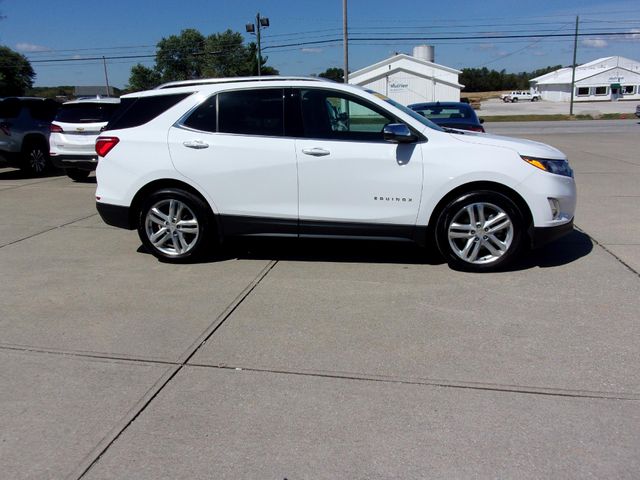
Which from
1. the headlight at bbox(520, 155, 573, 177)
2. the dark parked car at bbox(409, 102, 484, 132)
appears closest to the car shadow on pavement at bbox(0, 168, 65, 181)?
the dark parked car at bbox(409, 102, 484, 132)

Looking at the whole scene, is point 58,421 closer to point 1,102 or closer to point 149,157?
point 149,157

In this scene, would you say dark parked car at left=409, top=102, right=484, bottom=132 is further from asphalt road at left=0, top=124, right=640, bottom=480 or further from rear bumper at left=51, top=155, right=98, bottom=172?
rear bumper at left=51, top=155, right=98, bottom=172

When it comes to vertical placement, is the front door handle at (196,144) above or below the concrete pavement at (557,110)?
below

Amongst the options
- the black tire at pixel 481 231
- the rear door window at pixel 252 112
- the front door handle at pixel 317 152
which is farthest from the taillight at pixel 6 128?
the black tire at pixel 481 231

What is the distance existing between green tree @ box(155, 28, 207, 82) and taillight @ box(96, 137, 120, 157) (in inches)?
3930

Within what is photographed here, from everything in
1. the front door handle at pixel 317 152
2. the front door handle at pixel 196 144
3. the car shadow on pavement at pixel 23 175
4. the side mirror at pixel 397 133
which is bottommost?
the car shadow on pavement at pixel 23 175

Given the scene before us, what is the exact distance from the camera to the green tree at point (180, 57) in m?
100

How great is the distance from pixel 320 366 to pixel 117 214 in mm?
3321

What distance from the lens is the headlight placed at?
5277mm

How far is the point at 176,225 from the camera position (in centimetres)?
582

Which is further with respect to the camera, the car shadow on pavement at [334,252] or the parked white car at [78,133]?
the parked white car at [78,133]

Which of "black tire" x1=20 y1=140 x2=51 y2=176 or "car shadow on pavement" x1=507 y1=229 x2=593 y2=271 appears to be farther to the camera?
"black tire" x1=20 y1=140 x2=51 y2=176

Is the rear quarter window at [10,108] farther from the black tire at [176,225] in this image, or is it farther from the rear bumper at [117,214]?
the black tire at [176,225]

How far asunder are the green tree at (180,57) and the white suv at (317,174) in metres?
100
